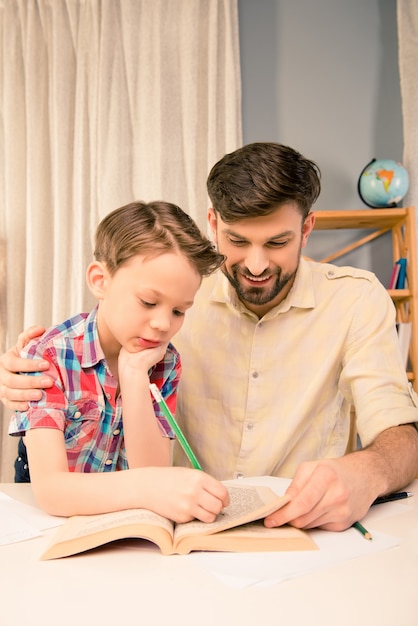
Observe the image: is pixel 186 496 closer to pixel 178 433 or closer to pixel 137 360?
pixel 178 433

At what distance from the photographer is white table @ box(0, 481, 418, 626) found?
1.90 feet

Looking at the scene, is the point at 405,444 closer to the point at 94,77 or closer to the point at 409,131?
the point at 409,131

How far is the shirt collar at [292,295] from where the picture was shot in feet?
4.86

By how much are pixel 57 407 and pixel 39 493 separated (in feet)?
0.56

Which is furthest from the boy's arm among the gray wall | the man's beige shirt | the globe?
the gray wall

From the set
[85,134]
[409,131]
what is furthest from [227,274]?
[85,134]

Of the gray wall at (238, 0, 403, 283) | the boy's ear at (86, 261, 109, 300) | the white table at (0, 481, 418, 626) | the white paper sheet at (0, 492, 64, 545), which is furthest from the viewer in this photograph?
the gray wall at (238, 0, 403, 283)

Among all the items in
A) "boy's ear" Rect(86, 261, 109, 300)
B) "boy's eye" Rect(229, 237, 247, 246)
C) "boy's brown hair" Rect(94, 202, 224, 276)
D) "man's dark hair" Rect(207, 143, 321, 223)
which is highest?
"man's dark hair" Rect(207, 143, 321, 223)

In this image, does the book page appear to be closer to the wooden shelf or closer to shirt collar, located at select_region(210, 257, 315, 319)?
shirt collar, located at select_region(210, 257, 315, 319)

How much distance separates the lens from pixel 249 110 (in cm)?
292

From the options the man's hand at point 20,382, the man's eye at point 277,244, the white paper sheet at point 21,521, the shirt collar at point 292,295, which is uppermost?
the man's eye at point 277,244

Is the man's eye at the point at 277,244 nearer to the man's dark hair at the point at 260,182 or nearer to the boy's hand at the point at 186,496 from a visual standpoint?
the man's dark hair at the point at 260,182

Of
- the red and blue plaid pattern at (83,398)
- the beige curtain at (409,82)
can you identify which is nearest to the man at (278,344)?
the red and blue plaid pattern at (83,398)

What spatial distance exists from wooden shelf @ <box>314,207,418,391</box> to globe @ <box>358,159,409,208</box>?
76 millimetres
